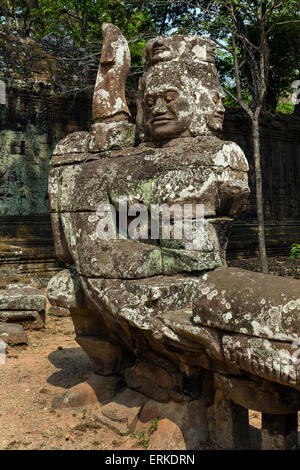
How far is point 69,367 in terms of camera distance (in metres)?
5.51

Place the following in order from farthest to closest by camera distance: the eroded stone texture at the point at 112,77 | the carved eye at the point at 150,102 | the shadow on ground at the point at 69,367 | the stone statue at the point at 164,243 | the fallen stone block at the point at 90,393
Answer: the shadow on ground at the point at 69,367 → the eroded stone texture at the point at 112,77 → the fallen stone block at the point at 90,393 → the carved eye at the point at 150,102 → the stone statue at the point at 164,243

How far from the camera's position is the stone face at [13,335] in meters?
6.83

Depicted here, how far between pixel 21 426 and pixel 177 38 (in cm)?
363

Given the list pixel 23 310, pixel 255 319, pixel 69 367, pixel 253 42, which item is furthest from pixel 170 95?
pixel 253 42

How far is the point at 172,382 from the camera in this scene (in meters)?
3.60

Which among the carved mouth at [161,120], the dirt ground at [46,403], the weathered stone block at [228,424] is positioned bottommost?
the dirt ground at [46,403]

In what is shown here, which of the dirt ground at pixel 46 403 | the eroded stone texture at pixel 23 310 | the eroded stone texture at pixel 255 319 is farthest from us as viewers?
the eroded stone texture at pixel 23 310

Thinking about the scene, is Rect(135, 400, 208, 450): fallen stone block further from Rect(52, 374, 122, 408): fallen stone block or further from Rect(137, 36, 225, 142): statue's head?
Rect(137, 36, 225, 142): statue's head

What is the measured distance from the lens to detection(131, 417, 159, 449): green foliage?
138 inches

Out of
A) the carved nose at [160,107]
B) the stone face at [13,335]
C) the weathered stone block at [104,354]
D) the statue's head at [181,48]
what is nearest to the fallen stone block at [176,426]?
the weathered stone block at [104,354]

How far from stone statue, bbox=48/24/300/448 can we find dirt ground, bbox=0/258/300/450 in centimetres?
53

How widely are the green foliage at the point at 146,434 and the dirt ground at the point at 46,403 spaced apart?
0.12ft

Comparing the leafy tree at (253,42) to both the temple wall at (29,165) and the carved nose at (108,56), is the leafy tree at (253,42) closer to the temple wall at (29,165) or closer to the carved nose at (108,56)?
the temple wall at (29,165)

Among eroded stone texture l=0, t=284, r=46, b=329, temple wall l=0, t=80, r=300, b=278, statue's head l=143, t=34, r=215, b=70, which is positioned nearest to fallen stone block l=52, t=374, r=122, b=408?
statue's head l=143, t=34, r=215, b=70
